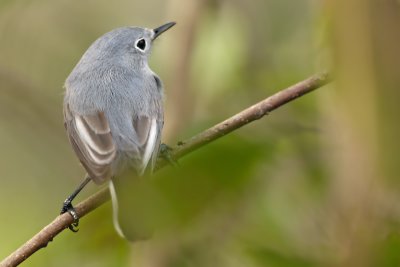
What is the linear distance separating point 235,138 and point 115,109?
64.4 inches

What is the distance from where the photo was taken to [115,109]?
140 inches

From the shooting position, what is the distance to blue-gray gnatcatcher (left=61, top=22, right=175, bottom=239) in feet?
10.2

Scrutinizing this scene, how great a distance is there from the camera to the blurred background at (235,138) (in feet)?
2.52

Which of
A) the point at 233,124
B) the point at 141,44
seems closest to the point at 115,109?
the point at 141,44

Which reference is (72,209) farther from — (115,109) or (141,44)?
(141,44)

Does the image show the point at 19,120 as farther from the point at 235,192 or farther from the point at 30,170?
the point at 235,192

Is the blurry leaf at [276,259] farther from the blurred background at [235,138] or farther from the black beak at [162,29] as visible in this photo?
the black beak at [162,29]

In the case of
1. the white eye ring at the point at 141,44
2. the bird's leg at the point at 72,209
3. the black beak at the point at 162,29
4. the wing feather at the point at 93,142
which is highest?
the black beak at the point at 162,29

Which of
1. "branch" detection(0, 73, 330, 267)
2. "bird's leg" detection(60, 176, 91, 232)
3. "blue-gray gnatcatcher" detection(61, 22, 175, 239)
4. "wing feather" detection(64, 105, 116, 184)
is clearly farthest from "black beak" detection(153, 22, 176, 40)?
"branch" detection(0, 73, 330, 267)

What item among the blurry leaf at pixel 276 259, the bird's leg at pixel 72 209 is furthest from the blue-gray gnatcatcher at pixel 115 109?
the blurry leaf at pixel 276 259

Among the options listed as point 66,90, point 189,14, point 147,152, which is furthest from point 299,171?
point 66,90

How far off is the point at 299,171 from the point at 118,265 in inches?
48.1

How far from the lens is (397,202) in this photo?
210 cm

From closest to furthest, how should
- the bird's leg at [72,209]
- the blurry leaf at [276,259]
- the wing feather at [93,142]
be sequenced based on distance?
the blurry leaf at [276,259], the bird's leg at [72,209], the wing feather at [93,142]
